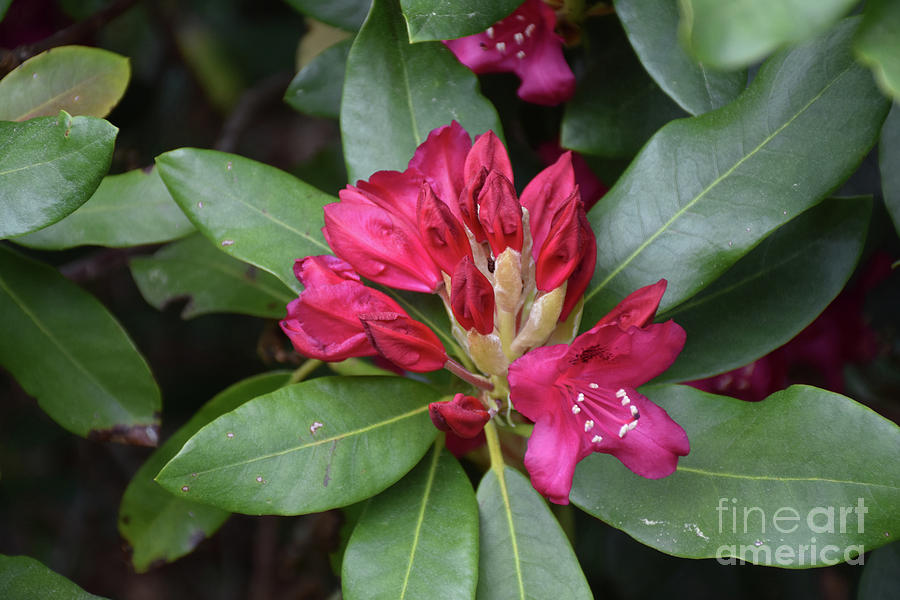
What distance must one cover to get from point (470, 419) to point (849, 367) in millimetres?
994

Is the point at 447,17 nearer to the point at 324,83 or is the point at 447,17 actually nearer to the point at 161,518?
the point at 324,83

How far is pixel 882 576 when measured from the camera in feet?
3.46

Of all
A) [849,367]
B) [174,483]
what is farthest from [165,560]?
[849,367]

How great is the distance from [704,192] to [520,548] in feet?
1.48

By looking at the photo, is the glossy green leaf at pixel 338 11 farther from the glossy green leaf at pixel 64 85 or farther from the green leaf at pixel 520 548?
the green leaf at pixel 520 548

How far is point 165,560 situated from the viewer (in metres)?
1.18

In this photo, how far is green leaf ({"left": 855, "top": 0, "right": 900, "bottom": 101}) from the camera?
1.93ft

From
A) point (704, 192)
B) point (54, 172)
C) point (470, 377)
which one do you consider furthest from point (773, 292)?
point (54, 172)

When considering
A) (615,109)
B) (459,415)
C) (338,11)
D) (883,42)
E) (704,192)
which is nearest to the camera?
(883,42)

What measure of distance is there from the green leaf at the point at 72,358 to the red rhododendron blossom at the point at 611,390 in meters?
0.55

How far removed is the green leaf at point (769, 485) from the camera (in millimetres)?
788

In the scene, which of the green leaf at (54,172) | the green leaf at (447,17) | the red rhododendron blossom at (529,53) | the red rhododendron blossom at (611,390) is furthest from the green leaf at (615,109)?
the green leaf at (54,172)

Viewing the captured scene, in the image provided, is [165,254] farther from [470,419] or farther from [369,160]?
[470,419]

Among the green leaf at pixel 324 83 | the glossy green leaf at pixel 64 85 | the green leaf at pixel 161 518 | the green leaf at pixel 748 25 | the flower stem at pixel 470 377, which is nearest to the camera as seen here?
the green leaf at pixel 748 25
